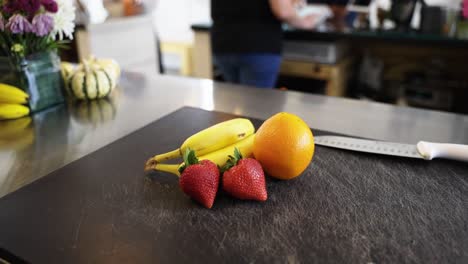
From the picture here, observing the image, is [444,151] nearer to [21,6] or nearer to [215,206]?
[215,206]

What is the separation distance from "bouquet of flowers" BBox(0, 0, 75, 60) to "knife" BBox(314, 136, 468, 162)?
693 millimetres

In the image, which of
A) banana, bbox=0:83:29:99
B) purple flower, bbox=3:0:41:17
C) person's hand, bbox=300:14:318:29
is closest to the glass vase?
banana, bbox=0:83:29:99

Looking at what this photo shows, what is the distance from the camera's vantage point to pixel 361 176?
74 cm

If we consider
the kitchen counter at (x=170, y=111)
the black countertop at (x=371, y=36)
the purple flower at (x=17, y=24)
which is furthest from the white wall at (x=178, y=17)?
the purple flower at (x=17, y=24)

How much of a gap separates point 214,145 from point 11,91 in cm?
61

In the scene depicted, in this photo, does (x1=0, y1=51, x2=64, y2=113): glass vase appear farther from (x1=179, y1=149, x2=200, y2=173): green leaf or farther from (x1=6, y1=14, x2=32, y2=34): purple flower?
(x1=179, y1=149, x2=200, y2=173): green leaf

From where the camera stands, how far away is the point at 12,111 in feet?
3.37

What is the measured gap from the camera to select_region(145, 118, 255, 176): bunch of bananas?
0.73 metres

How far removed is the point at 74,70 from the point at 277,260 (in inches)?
35.7

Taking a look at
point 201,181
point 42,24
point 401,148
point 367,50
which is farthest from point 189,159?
point 367,50

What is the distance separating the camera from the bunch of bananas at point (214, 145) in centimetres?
73

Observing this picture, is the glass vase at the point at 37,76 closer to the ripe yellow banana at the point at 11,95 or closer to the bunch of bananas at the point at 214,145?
the ripe yellow banana at the point at 11,95

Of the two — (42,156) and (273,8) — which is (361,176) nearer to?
(42,156)

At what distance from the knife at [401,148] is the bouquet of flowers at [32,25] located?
69cm
